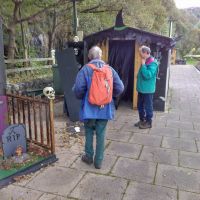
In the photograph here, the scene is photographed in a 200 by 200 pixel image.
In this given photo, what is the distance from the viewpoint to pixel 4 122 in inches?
161

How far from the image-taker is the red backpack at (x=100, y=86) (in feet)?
10.8

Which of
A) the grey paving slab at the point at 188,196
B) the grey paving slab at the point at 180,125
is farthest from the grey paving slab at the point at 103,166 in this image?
the grey paving slab at the point at 180,125

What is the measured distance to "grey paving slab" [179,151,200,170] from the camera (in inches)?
151

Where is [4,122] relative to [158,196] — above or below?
above

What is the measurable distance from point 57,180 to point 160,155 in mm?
1674

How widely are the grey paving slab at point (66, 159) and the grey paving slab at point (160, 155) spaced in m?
1.02

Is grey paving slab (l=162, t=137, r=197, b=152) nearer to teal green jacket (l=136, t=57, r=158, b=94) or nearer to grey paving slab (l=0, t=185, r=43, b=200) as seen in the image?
teal green jacket (l=136, t=57, r=158, b=94)

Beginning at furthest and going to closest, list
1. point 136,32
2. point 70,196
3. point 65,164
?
point 136,32 < point 65,164 < point 70,196

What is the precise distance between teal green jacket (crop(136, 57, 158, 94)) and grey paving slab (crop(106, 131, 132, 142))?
0.88 m

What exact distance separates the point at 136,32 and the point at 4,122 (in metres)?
3.86

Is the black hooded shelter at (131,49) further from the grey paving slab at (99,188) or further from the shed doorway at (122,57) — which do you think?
the grey paving slab at (99,188)

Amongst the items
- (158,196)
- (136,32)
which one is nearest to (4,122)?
(158,196)

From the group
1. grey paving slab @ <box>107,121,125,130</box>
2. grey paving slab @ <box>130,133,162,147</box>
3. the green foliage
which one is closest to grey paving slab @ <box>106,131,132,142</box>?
grey paving slab @ <box>130,133,162,147</box>

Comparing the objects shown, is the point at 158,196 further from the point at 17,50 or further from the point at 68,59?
the point at 17,50
